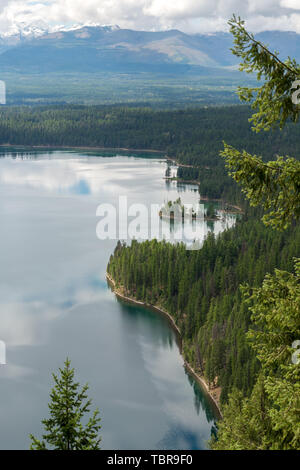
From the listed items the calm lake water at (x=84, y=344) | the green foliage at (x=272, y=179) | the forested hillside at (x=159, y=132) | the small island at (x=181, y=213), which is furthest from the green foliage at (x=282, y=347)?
the forested hillside at (x=159, y=132)

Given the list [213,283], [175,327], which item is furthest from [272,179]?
[213,283]

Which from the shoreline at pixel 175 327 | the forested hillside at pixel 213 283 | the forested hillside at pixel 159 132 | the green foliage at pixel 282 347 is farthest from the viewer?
the forested hillside at pixel 159 132

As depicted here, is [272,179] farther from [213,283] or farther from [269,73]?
[213,283]

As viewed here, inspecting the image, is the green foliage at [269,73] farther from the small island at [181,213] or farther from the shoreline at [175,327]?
the small island at [181,213]

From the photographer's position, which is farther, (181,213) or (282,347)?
(181,213)

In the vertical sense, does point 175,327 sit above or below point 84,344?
above
